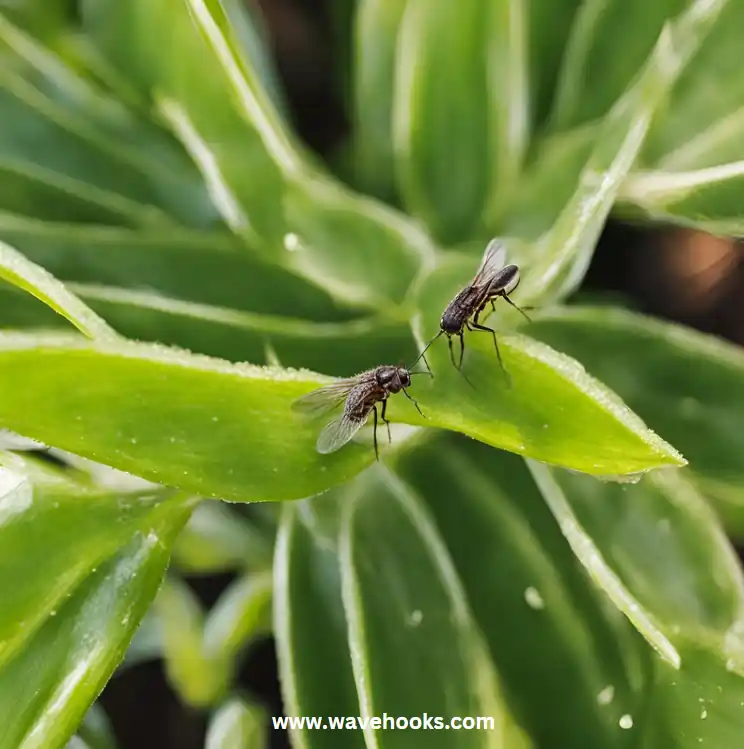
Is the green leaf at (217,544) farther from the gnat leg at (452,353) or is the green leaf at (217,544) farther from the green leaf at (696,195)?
the green leaf at (696,195)

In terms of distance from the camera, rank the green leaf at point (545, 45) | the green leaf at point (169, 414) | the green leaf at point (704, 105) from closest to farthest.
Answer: the green leaf at point (169, 414), the green leaf at point (704, 105), the green leaf at point (545, 45)

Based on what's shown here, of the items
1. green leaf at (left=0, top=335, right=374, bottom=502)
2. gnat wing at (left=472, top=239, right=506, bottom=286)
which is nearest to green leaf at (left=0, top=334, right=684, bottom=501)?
green leaf at (left=0, top=335, right=374, bottom=502)

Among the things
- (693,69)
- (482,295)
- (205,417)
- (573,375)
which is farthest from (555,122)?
(205,417)

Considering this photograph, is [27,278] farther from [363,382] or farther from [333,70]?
[333,70]

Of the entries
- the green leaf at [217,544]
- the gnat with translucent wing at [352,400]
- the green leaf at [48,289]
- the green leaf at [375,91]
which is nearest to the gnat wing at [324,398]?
the gnat with translucent wing at [352,400]

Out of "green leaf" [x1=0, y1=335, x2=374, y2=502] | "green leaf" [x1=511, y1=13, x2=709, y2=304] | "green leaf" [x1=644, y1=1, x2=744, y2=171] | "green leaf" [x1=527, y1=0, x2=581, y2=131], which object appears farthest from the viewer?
"green leaf" [x1=527, y1=0, x2=581, y2=131]

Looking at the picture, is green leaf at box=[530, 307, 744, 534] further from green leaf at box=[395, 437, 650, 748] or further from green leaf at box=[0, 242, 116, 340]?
green leaf at box=[0, 242, 116, 340]

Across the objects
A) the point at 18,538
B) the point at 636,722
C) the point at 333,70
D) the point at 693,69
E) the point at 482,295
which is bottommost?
the point at 636,722
